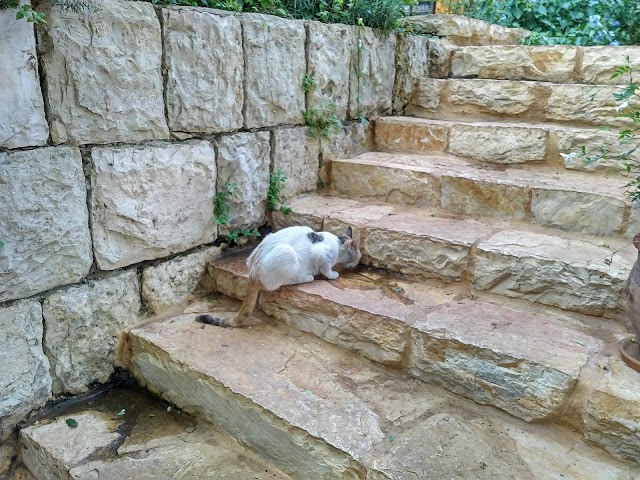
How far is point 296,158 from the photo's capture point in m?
3.56

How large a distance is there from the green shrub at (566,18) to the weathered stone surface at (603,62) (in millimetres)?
1223

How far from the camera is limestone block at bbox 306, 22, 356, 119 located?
11.4ft

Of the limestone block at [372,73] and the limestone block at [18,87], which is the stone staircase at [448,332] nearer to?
the limestone block at [372,73]

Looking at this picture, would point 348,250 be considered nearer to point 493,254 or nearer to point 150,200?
point 493,254

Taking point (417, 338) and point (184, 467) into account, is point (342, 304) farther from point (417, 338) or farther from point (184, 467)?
point (184, 467)

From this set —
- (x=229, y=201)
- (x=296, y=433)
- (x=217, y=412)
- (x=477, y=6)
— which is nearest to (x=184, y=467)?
(x=217, y=412)

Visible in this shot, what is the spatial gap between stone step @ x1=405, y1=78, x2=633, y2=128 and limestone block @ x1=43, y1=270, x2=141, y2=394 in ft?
9.13

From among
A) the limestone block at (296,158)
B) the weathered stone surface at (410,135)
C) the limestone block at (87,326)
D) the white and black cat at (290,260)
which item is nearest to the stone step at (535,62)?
the weathered stone surface at (410,135)

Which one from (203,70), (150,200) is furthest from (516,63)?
(150,200)

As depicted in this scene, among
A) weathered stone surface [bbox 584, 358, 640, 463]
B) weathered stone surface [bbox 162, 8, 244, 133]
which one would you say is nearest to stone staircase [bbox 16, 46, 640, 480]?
weathered stone surface [bbox 584, 358, 640, 463]

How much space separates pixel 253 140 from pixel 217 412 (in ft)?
5.22

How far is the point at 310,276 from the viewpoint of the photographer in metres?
2.87

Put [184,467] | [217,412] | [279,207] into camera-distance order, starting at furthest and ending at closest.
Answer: [279,207], [217,412], [184,467]

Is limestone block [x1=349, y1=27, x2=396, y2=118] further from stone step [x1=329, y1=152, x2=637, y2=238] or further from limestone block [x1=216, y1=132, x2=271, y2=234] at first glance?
limestone block [x1=216, y1=132, x2=271, y2=234]
